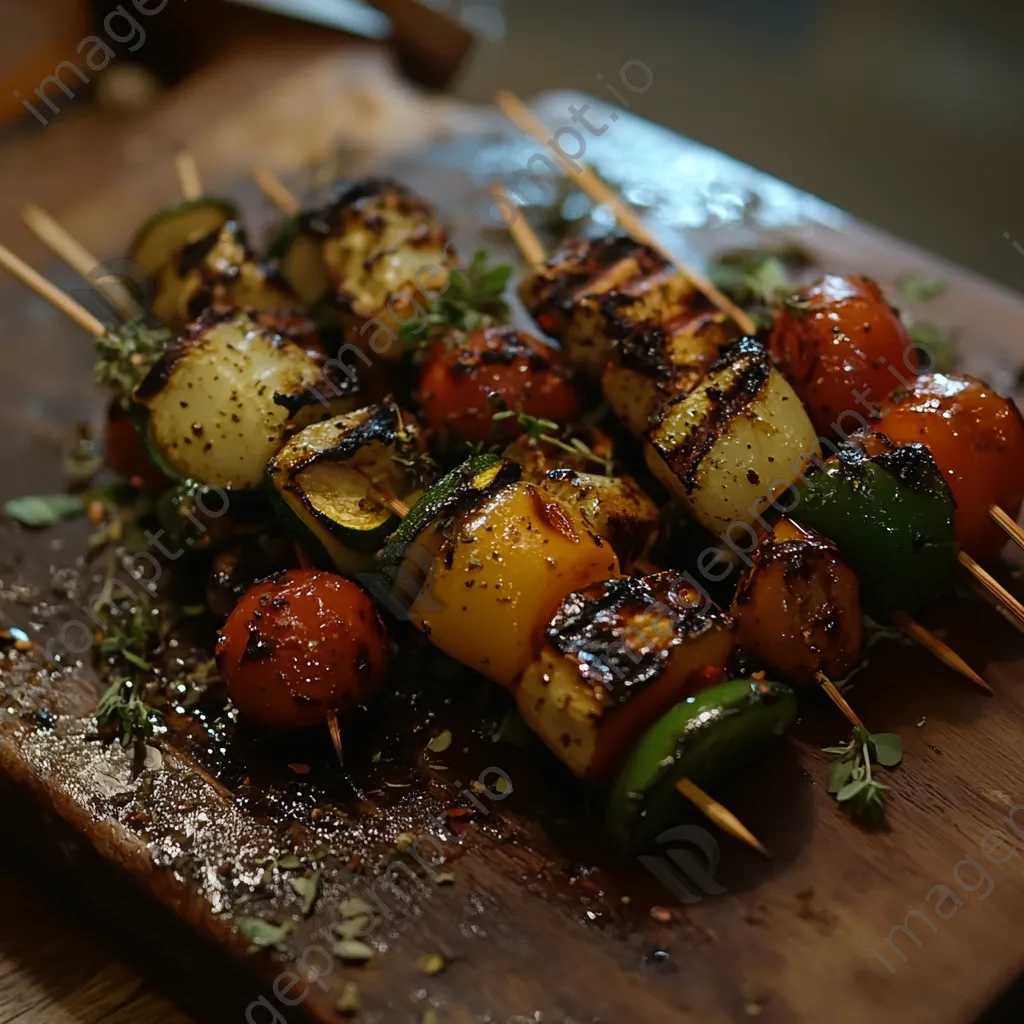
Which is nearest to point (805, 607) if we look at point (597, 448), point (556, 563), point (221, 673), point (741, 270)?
point (556, 563)

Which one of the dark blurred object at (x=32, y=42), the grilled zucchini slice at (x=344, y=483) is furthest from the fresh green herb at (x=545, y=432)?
the dark blurred object at (x=32, y=42)

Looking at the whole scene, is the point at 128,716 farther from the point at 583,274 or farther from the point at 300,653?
the point at 583,274

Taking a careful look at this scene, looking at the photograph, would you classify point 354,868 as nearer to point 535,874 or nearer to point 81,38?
point 535,874

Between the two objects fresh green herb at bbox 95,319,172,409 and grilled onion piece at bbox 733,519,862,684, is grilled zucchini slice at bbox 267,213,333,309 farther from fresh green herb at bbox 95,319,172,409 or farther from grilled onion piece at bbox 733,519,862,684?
grilled onion piece at bbox 733,519,862,684

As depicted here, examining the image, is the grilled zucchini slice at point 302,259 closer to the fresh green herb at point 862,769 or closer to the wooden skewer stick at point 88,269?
the wooden skewer stick at point 88,269

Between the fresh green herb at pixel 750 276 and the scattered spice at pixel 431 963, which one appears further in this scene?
the fresh green herb at pixel 750 276

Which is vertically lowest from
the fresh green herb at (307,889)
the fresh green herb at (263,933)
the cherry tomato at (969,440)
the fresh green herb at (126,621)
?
the fresh green herb at (126,621)

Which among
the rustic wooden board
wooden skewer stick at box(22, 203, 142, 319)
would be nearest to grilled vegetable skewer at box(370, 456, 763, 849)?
the rustic wooden board

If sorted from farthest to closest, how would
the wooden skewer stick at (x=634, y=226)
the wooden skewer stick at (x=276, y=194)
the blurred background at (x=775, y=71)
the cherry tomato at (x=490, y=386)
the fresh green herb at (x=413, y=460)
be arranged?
the blurred background at (x=775, y=71), the wooden skewer stick at (x=276, y=194), the wooden skewer stick at (x=634, y=226), the cherry tomato at (x=490, y=386), the fresh green herb at (x=413, y=460)
